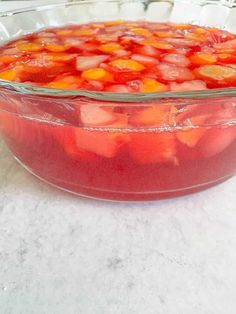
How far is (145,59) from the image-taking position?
863 millimetres

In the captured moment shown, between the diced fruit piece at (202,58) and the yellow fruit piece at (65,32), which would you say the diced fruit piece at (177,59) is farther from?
the yellow fruit piece at (65,32)

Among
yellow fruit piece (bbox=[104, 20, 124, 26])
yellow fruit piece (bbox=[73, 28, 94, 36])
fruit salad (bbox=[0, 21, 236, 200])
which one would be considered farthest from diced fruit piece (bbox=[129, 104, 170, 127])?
yellow fruit piece (bbox=[104, 20, 124, 26])

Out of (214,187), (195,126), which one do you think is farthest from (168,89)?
(214,187)

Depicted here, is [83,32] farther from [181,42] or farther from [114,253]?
[114,253]

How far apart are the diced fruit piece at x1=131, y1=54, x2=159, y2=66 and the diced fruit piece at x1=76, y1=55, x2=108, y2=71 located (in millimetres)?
61

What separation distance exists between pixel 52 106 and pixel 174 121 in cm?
18

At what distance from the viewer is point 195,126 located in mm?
626

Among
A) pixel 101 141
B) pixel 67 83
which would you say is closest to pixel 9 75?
pixel 67 83

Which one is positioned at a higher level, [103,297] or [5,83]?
[5,83]

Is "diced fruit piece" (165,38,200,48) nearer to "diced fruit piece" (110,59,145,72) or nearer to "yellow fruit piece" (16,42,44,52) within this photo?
"diced fruit piece" (110,59,145,72)

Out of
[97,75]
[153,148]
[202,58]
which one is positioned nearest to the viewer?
[153,148]

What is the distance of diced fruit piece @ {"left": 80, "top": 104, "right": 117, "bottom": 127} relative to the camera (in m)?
0.59

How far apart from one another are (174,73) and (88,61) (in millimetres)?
183

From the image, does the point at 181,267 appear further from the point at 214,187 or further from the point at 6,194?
the point at 6,194
